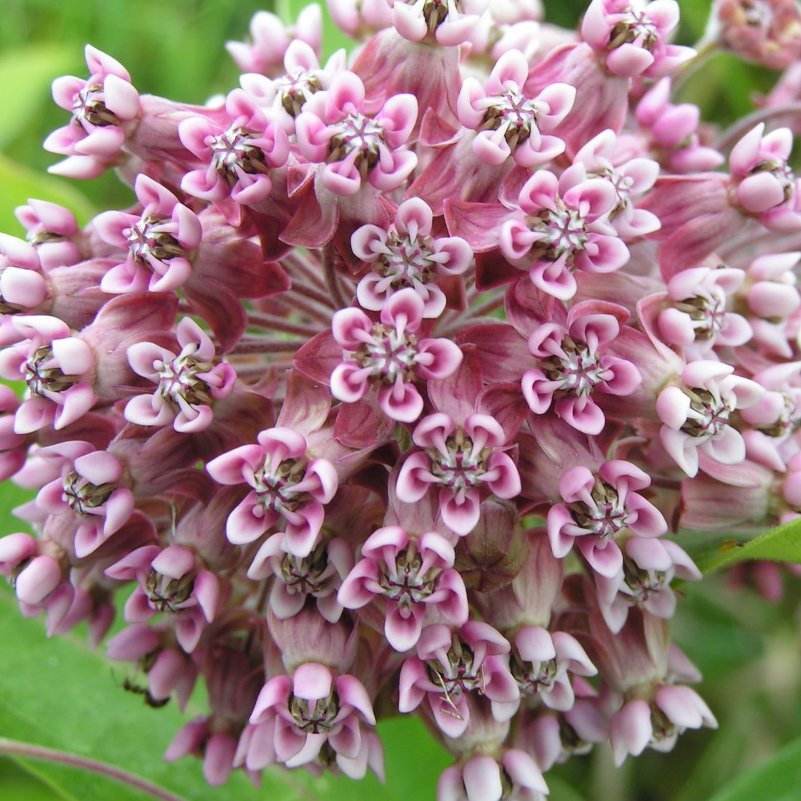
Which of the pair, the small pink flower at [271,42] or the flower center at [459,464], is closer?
the flower center at [459,464]

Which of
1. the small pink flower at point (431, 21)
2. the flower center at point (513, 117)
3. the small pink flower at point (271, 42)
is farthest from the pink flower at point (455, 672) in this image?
the small pink flower at point (271, 42)

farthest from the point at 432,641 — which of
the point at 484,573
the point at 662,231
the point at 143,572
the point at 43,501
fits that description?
the point at 662,231

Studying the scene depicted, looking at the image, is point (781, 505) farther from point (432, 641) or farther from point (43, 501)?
point (43, 501)

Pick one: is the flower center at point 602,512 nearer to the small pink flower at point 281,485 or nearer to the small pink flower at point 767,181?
the small pink flower at point 281,485

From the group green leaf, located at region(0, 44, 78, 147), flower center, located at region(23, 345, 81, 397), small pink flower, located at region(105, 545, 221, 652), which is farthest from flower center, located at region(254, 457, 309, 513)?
green leaf, located at region(0, 44, 78, 147)

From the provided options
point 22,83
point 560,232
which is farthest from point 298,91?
point 22,83
